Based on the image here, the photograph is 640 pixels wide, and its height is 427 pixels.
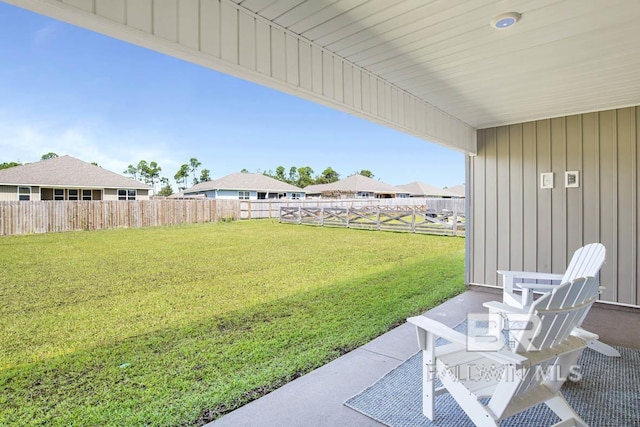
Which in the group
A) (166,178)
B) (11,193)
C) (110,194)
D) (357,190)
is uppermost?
(166,178)

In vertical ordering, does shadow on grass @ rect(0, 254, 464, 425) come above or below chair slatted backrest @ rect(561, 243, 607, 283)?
below

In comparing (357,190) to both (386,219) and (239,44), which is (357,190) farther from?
(239,44)

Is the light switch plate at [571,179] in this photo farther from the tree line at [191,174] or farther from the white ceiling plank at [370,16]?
the tree line at [191,174]

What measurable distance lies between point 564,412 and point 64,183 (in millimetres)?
12416

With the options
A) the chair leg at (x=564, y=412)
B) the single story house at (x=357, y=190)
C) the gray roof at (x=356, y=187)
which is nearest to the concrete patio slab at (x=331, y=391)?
the chair leg at (x=564, y=412)

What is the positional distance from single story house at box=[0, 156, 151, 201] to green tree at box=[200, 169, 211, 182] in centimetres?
941

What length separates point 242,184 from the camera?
22.8 m

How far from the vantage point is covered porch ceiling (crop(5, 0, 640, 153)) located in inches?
67.2

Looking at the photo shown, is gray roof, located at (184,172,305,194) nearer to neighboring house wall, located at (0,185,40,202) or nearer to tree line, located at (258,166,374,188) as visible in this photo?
tree line, located at (258,166,374,188)

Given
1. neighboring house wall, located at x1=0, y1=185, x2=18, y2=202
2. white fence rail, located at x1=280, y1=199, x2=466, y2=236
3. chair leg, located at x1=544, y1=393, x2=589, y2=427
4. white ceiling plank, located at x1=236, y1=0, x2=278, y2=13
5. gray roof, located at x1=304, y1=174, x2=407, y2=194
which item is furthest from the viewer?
gray roof, located at x1=304, y1=174, x2=407, y2=194

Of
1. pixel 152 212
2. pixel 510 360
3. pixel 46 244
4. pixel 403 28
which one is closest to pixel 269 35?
pixel 403 28

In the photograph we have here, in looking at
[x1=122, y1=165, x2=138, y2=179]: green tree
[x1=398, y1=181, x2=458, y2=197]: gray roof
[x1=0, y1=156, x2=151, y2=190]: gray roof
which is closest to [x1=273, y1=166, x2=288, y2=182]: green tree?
[x1=398, y1=181, x2=458, y2=197]: gray roof

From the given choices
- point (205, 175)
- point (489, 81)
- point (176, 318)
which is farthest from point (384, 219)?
point (205, 175)

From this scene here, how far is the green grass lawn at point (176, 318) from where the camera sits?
2191 millimetres
